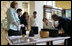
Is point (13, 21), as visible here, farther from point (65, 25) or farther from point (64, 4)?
point (64, 4)

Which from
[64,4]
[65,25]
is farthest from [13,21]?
[64,4]

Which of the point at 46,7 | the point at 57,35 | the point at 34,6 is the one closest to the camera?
the point at 57,35

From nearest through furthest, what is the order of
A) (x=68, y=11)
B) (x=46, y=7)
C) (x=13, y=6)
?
(x=13, y=6)
(x=46, y=7)
(x=68, y=11)

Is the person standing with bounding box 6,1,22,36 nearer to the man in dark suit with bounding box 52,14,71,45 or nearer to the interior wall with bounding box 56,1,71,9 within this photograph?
the man in dark suit with bounding box 52,14,71,45

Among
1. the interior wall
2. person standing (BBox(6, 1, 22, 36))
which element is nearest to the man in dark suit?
person standing (BBox(6, 1, 22, 36))

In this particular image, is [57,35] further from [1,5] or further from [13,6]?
[1,5]

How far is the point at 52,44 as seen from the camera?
2.95 m

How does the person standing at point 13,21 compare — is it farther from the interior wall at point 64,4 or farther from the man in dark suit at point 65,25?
the interior wall at point 64,4

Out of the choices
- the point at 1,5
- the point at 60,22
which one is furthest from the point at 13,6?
the point at 1,5

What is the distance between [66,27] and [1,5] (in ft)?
8.75

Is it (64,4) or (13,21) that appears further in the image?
(64,4)

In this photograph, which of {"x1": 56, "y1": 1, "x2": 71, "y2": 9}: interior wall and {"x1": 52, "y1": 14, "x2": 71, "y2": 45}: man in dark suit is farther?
{"x1": 56, "y1": 1, "x2": 71, "y2": 9}: interior wall

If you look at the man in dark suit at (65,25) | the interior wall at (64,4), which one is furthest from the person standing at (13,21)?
the interior wall at (64,4)

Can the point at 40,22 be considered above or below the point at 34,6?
below
